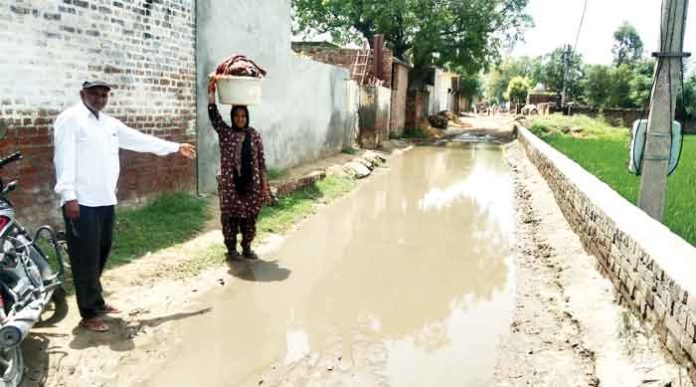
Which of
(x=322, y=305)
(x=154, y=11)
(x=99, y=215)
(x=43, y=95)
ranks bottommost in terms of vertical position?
(x=322, y=305)

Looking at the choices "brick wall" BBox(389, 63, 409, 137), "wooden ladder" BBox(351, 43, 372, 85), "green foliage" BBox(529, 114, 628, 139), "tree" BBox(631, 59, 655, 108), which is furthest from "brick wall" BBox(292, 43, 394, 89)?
"tree" BBox(631, 59, 655, 108)

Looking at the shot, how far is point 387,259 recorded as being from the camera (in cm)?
630

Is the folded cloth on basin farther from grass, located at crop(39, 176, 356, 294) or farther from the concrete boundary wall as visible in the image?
the concrete boundary wall

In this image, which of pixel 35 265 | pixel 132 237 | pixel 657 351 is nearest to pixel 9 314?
pixel 35 265

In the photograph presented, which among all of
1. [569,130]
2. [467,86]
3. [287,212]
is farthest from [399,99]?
[467,86]

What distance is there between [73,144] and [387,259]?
12.0 feet

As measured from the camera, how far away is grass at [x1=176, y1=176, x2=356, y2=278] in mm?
5488

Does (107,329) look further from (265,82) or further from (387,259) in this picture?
(265,82)

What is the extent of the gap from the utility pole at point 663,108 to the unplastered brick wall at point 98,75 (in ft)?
17.8

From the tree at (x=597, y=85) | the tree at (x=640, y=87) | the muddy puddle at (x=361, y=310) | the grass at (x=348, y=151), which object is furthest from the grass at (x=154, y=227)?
the tree at (x=597, y=85)

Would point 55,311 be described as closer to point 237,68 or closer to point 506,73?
point 237,68

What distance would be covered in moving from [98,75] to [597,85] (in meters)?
40.1

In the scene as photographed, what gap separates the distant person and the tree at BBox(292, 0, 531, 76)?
18337mm

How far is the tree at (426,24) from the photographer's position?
23000 mm
